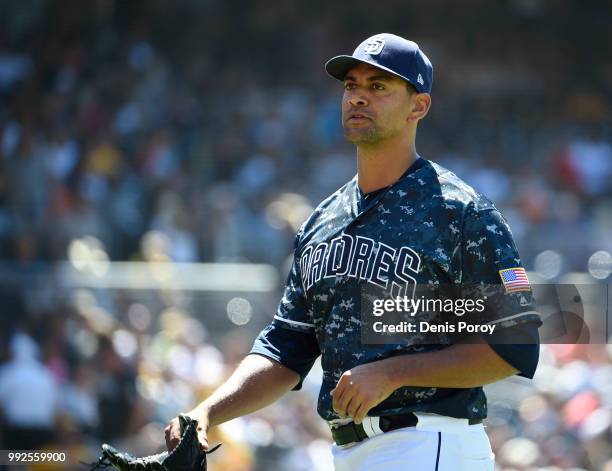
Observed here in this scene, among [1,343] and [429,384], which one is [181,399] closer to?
[1,343]

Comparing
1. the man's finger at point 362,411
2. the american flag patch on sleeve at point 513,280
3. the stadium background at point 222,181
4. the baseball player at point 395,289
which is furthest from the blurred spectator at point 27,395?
the american flag patch on sleeve at point 513,280

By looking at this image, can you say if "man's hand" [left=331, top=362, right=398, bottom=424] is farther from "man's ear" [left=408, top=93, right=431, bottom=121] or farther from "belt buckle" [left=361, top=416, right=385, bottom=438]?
"man's ear" [left=408, top=93, right=431, bottom=121]

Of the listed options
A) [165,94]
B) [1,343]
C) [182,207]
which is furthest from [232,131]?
[1,343]

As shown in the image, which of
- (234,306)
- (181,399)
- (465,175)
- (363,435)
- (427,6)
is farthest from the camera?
(427,6)

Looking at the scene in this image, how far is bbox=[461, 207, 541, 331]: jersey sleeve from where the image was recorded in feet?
9.14

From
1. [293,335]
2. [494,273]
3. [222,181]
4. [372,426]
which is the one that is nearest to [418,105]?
[494,273]

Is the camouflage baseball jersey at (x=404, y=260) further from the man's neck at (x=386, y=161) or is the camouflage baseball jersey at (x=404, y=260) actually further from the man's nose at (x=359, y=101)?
the man's nose at (x=359, y=101)

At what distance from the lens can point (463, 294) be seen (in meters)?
2.87

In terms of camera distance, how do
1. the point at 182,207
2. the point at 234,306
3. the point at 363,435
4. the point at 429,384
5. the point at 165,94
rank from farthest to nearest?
the point at 165,94
the point at 182,207
the point at 234,306
the point at 363,435
the point at 429,384

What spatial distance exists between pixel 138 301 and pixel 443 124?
5533 mm

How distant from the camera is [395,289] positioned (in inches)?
116

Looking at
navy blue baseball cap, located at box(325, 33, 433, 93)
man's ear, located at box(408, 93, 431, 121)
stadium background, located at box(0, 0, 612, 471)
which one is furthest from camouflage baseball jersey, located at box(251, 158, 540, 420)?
stadium background, located at box(0, 0, 612, 471)

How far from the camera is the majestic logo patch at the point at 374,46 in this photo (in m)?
3.02

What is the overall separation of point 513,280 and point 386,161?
53 cm
